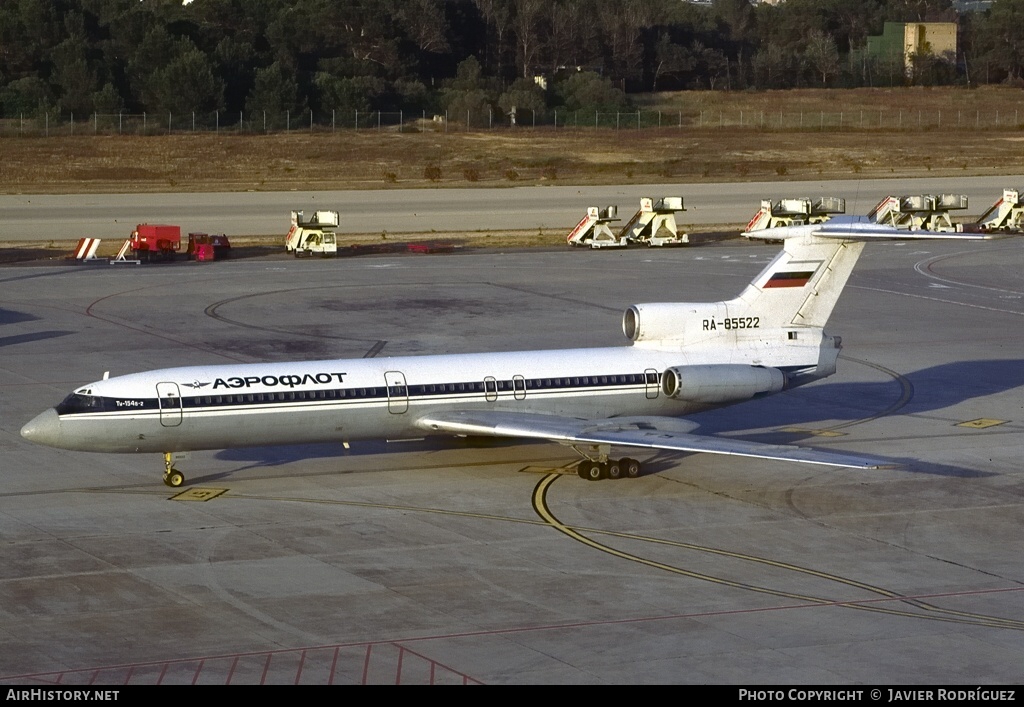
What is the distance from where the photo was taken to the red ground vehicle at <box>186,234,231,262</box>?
64125 mm

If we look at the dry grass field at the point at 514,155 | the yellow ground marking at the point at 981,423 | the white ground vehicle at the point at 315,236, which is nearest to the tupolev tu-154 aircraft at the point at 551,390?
the yellow ground marking at the point at 981,423

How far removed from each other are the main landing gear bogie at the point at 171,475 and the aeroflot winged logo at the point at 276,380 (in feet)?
5.76

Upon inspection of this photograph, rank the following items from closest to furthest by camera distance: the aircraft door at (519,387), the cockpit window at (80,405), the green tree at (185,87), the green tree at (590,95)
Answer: the cockpit window at (80,405) → the aircraft door at (519,387) → the green tree at (185,87) → the green tree at (590,95)

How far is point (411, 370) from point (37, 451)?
8706 millimetres

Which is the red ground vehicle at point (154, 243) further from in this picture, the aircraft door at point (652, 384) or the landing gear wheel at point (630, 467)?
the landing gear wheel at point (630, 467)

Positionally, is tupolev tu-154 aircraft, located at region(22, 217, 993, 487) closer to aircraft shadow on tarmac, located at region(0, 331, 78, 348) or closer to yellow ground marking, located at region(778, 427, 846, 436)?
yellow ground marking, located at region(778, 427, 846, 436)

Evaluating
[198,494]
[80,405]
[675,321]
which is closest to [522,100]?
[675,321]

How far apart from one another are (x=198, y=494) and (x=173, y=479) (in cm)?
83

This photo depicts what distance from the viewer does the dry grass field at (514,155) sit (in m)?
98.6

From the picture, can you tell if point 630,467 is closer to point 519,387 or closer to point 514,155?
point 519,387

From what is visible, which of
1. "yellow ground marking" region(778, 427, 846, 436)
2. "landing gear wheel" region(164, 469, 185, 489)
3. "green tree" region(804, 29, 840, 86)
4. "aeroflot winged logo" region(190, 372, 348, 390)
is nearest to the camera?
"aeroflot winged logo" region(190, 372, 348, 390)

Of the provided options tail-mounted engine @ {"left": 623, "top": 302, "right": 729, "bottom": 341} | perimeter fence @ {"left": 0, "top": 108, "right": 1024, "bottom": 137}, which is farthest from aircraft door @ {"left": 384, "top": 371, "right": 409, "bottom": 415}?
perimeter fence @ {"left": 0, "top": 108, "right": 1024, "bottom": 137}

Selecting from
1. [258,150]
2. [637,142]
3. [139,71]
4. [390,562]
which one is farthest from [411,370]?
[139,71]

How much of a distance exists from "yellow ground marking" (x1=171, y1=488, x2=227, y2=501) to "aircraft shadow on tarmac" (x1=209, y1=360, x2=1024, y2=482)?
2147mm
